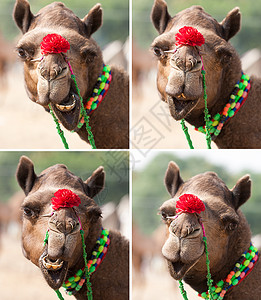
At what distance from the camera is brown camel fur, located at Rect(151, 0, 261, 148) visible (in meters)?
3.74

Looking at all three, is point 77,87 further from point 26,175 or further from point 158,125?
point 158,125

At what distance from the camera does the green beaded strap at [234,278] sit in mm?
4078

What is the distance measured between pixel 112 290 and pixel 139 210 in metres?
8.26


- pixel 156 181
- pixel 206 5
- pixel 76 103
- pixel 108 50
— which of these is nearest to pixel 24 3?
pixel 76 103

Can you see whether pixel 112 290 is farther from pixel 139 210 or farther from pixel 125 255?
pixel 139 210

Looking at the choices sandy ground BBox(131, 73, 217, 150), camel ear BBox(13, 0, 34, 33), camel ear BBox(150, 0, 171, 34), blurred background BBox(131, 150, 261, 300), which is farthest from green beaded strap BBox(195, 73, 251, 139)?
sandy ground BBox(131, 73, 217, 150)

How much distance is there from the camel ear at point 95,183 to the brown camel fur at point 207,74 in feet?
2.26

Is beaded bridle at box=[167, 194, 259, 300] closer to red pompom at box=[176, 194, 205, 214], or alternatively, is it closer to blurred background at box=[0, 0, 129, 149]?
red pompom at box=[176, 194, 205, 214]

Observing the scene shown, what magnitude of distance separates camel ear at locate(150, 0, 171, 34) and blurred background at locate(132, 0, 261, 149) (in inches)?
203

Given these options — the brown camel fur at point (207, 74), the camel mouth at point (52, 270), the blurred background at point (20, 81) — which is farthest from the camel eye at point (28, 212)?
the blurred background at point (20, 81)

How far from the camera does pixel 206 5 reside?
11766mm

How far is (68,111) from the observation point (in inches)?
149

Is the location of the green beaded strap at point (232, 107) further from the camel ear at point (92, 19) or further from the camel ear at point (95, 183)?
→ the camel ear at point (92, 19)

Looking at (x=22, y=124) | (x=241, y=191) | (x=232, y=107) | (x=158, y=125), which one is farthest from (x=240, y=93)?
(x=22, y=124)
